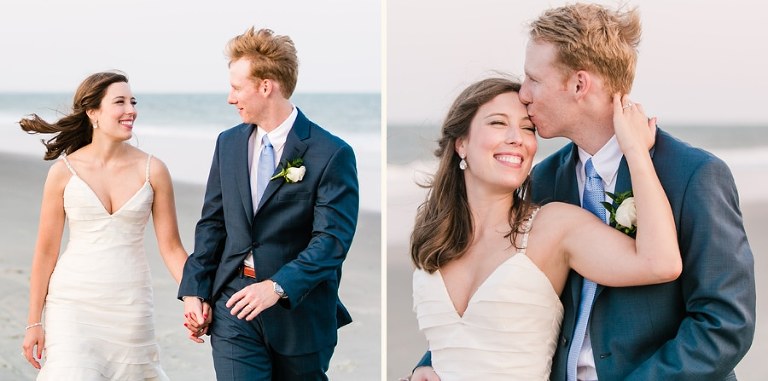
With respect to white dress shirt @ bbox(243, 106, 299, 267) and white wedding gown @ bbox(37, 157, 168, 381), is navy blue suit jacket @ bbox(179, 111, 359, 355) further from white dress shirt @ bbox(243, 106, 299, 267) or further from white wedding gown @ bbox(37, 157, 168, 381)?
white wedding gown @ bbox(37, 157, 168, 381)

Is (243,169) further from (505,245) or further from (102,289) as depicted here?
(505,245)

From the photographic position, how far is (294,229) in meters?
4.77

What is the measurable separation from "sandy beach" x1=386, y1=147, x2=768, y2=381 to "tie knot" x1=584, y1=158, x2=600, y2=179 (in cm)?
554

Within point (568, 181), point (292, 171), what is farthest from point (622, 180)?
point (292, 171)

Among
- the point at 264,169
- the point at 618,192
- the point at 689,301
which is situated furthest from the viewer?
the point at 264,169

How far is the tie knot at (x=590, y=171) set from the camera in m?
Answer: 3.89

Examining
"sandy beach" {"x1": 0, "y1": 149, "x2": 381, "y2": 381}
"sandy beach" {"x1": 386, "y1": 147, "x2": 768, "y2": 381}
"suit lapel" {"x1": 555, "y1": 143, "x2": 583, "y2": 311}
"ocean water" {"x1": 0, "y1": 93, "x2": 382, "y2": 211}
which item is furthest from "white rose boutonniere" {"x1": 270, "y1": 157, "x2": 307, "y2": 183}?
"ocean water" {"x1": 0, "y1": 93, "x2": 382, "y2": 211}

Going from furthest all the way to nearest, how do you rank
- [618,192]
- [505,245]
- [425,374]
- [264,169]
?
[264,169], [425,374], [505,245], [618,192]

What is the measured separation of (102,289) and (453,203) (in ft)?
6.71

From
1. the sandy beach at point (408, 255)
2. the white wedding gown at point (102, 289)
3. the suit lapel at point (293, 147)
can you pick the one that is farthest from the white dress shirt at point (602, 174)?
the sandy beach at point (408, 255)

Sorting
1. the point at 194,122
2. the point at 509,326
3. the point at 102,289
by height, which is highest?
the point at 509,326

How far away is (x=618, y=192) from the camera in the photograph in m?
3.77

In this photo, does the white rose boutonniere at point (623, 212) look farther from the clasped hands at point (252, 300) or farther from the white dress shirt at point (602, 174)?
the clasped hands at point (252, 300)

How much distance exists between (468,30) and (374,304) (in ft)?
33.4
